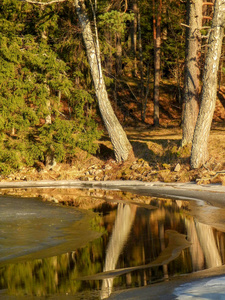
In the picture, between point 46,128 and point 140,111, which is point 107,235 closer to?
point 46,128

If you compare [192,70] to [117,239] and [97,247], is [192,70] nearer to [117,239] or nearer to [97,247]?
[117,239]

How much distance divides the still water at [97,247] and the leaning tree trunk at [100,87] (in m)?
8.10

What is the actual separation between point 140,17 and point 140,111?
7944 mm

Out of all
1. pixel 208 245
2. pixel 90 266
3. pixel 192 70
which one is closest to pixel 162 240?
pixel 208 245

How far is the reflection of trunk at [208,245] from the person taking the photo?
28.6 ft

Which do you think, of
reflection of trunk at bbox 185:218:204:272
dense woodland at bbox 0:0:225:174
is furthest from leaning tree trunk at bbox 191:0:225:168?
reflection of trunk at bbox 185:218:204:272

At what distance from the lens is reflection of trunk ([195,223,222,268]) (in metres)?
8.71

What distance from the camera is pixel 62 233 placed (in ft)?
39.0

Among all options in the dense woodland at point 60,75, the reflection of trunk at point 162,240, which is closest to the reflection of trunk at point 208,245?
the reflection of trunk at point 162,240

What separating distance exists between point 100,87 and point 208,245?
15330 mm

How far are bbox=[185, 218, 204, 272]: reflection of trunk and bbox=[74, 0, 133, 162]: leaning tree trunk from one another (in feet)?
38.1

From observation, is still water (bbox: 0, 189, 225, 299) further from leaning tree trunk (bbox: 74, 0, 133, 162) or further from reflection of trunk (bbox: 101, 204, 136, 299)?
leaning tree trunk (bbox: 74, 0, 133, 162)

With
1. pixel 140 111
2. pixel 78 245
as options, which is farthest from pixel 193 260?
pixel 140 111

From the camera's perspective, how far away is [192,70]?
904 inches
